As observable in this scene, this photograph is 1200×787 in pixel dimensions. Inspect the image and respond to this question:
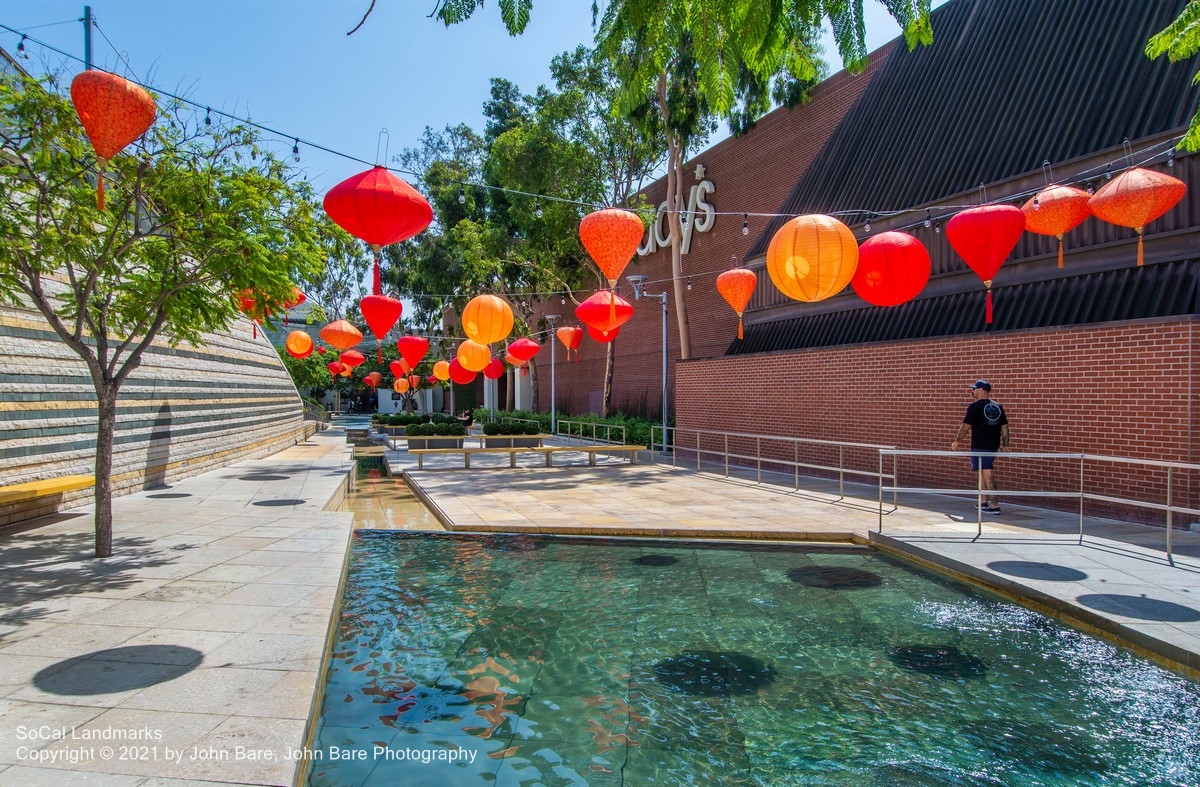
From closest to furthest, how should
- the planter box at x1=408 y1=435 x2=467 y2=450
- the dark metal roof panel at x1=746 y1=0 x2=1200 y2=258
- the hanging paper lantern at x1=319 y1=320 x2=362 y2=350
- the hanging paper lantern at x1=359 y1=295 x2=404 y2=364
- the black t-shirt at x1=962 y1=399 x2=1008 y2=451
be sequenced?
the black t-shirt at x1=962 y1=399 x2=1008 y2=451 < the dark metal roof panel at x1=746 y1=0 x2=1200 y2=258 < the hanging paper lantern at x1=359 y1=295 x2=404 y2=364 < the hanging paper lantern at x1=319 y1=320 x2=362 y2=350 < the planter box at x1=408 y1=435 x2=467 y2=450

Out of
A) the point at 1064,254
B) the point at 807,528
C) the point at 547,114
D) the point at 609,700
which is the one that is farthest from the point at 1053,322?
the point at 547,114

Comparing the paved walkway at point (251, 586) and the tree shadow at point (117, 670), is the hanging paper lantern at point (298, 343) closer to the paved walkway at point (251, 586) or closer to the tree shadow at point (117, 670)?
the paved walkway at point (251, 586)

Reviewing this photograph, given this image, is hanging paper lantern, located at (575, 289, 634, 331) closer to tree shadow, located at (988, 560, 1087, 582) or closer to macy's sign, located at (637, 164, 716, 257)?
tree shadow, located at (988, 560, 1087, 582)

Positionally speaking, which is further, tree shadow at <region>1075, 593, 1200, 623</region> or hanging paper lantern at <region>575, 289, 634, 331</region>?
hanging paper lantern at <region>575, 289, 634, 331</region>

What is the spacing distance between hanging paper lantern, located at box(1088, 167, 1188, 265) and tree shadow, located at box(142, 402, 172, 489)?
549 inches

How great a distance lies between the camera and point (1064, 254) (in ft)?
35.5

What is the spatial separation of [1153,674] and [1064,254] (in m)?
7.88

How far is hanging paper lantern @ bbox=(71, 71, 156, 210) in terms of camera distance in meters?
5.24

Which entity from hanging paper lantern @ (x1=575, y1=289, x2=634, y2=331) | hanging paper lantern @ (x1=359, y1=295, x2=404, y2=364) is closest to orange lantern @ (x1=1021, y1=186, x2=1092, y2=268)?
hanging paper lantern @ (x1=575, y1=289, x2=634, y2=331)

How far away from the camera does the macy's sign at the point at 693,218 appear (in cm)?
2298

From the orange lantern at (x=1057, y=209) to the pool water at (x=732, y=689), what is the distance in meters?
4.69

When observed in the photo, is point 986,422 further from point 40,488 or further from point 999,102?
point 40,488

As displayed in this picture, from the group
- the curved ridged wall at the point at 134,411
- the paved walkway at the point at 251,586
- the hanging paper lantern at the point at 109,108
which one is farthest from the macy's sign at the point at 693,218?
the hanging paper lantern at the point at 109,108

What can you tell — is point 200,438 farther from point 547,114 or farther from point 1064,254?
point 1064,254
